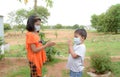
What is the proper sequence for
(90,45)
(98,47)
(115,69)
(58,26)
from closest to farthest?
(115,69) < (98,47) < (90,45) < (58,26)

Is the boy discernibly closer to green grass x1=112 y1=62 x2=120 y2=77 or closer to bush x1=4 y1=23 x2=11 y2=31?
green grass x1=112 y1=62 x2=120 y2=77

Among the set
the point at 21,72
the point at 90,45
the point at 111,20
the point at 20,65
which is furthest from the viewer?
the point at 111,20

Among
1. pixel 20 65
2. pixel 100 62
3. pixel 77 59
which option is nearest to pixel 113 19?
pixel 20 65

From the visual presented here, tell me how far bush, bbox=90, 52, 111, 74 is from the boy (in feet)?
10.4

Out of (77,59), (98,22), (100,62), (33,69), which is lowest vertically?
(100,62)

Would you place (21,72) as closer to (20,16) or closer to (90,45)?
(90,45)

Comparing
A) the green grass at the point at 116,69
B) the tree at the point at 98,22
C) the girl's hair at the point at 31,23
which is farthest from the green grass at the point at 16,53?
the tree at the point at 98,22

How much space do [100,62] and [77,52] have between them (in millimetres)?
3350

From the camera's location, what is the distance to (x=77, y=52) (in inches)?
158

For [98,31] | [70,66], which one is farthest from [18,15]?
[70,66]

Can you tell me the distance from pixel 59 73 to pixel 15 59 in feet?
6.20

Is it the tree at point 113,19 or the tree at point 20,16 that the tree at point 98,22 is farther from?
the tree at point 20,16

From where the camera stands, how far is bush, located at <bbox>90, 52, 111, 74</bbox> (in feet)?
23.7

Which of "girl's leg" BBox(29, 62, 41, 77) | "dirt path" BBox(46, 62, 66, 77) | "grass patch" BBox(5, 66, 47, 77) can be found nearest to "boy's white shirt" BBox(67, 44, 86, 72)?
"girl's leg" BBox(29, 62, 41, 77)
